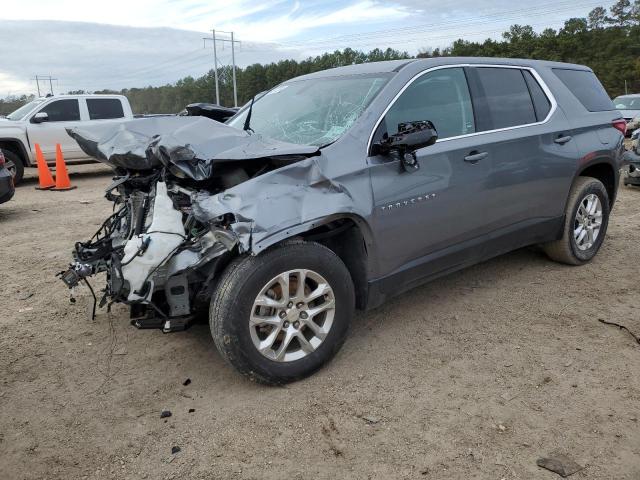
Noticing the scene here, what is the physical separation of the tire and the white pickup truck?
9938 mm

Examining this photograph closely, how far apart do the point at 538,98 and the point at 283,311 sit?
297cm

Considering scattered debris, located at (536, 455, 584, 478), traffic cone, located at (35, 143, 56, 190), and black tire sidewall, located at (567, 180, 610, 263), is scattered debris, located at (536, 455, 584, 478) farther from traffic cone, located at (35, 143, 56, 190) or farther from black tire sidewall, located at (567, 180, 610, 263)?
traffic cone, located at (35, 143, 56, 190)

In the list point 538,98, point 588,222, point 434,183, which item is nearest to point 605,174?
point 588,222

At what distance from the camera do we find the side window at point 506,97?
13.3 ft

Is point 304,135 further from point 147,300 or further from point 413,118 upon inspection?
point 147,300

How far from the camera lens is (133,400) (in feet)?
9.91

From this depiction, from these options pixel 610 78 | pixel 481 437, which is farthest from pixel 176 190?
pixel 610 78

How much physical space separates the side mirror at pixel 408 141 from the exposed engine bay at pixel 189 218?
49cm

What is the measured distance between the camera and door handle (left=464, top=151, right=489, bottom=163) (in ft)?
12.2

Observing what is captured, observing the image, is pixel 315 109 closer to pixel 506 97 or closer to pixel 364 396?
pixel 506 97

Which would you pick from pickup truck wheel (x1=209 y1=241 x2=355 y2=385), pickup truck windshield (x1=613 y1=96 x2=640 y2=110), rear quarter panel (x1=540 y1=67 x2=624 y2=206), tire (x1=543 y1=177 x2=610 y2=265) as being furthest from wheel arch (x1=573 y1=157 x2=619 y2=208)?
pickup truck windshield (x1=613 y1=96 x2=640 y2=110)

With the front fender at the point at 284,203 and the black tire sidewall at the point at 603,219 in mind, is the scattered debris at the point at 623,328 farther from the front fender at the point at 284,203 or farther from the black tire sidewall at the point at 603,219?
the front fender at the point at 284,203

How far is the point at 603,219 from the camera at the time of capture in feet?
16.7

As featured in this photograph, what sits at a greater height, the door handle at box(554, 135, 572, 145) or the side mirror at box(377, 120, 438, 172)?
the side mirror at box(377, 120, 438, 172)
